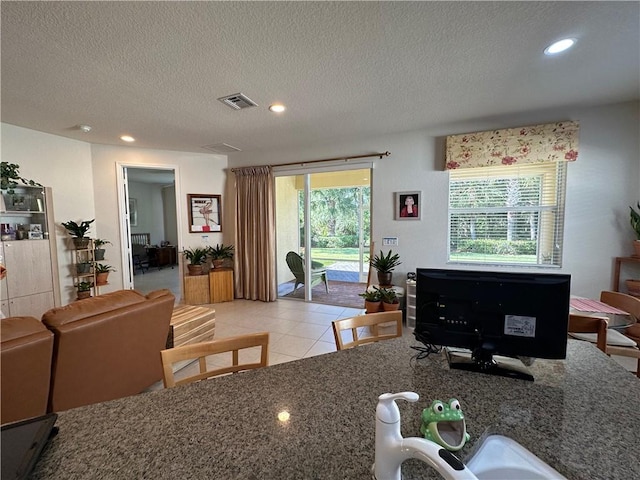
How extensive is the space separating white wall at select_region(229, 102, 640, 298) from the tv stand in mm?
2589

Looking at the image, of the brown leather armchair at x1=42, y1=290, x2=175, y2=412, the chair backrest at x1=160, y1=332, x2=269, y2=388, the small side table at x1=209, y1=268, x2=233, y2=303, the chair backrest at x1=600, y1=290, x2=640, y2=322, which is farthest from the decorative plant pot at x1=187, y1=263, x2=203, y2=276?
the chair backrest at x1=600, y1=290, x2=640, y2=322

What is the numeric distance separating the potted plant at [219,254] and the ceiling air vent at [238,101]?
8.53 ft

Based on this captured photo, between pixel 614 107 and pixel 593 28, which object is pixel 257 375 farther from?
pixel 614 107

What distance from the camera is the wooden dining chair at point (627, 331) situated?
1902 millimetres

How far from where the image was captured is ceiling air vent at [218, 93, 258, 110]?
2.58 meters

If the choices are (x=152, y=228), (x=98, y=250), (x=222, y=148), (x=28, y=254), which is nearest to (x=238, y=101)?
(x=222, y=148)

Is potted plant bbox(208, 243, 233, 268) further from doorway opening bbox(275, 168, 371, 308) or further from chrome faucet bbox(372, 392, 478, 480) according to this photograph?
chrome faucet bbox(372, 392, 478, 480)

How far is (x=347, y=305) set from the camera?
435 centimetres

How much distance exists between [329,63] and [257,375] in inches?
84.0

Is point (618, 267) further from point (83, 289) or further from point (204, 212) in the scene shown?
point (83, 289)

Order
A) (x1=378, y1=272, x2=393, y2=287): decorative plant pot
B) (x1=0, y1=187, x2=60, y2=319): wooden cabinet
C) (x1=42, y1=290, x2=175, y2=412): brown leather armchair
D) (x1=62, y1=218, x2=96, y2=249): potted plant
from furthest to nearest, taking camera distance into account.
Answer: (x1=62, y1=218, x2=96, y2=249): potted plant < (x1=378, y1=272, x2=393, y2=287): decorative plant pot < (x1=0, y1=187, x2=60, y2=319): wooden cabinet < (x1=42, y1=290, x2=175, y2=412): brown leather armchair

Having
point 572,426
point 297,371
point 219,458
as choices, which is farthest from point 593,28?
point 219,458

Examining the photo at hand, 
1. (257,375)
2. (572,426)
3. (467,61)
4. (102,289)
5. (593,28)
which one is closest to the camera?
(572,426)

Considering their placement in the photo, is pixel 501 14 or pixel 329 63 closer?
pixel 501 14
